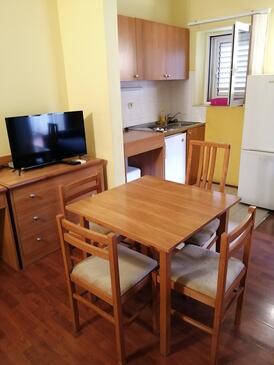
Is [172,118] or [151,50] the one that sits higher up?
[151,50]

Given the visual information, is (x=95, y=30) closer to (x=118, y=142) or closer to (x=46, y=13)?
(x=46, y=13)

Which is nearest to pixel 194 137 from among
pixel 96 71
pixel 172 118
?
pixel 172 118

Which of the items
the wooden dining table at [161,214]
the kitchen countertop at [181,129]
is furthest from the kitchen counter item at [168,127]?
the wooden dining table at [161,214]

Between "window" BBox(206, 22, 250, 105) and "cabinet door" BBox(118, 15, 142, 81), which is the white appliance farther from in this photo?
"cabinet door" BBox(118, 15, 142, 81)

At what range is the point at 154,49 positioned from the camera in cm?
333

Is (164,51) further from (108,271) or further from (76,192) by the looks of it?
(108,271)

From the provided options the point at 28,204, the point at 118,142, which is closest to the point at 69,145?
the point at 118,142

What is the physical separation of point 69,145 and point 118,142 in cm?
46

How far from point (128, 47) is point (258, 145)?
175 centimetres

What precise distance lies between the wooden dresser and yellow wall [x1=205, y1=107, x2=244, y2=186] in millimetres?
2139

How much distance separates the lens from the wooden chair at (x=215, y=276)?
4.14 ft

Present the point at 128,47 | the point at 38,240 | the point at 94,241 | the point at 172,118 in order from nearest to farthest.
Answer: the point at 94,241
the point at 38,240
the point at 128,47
the point at 172,118

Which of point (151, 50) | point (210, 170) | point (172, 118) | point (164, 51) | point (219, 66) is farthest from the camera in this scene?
point (172, 118)

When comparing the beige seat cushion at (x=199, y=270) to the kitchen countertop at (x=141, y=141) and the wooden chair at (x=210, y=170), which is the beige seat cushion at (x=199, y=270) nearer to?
the wooden chair at (x=210, y=170)
